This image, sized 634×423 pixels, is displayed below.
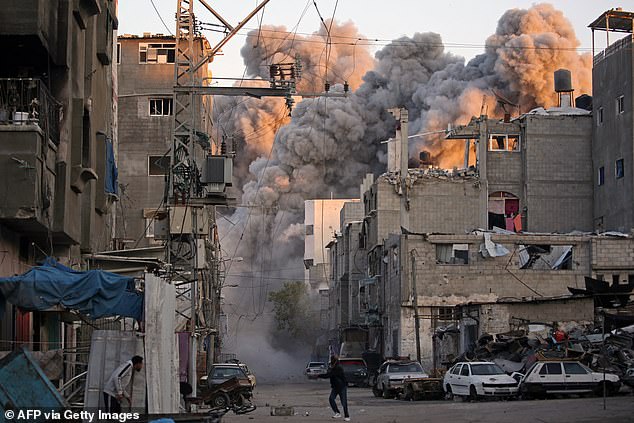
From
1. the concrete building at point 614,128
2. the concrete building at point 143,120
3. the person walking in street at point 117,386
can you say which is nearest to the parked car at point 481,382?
the person walking in street at point 117,386

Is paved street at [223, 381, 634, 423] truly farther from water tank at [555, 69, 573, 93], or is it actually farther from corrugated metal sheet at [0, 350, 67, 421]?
water tank at [555, 69, 573, 93]

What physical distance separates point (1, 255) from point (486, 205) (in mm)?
48991

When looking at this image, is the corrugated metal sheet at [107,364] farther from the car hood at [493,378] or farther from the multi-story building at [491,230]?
the multi-story building at [491,230]

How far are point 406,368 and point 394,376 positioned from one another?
1.40 m

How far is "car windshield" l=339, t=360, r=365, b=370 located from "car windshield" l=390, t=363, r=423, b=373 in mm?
15379

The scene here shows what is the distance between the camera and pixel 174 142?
3412 cm

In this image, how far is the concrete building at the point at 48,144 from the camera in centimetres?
2069

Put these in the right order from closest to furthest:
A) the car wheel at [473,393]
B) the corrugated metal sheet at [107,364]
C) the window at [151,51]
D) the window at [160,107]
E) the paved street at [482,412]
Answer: the corrugated metal sheet at [107,364]
the paved street at [482,412]
the car wheel at [473,393]
the window at [160,107]
the window at [151,51]

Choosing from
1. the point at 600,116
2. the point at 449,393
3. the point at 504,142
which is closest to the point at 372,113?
the point at 504,142

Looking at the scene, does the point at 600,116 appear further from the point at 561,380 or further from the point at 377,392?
the point at 561,380

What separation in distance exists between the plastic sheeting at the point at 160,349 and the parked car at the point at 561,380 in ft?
51.0

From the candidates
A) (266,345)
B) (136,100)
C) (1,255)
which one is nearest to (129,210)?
(136,100)

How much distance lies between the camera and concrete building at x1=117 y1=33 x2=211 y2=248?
54594 mm

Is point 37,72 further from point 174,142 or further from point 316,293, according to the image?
point 316,293
